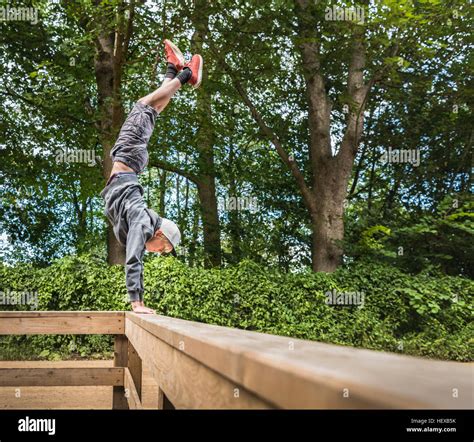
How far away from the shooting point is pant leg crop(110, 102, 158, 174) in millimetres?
4625

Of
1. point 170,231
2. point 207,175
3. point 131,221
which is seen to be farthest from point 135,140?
point 207,175

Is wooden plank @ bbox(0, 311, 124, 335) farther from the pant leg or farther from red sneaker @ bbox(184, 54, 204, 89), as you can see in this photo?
red sneaker @ bbox(184, 54, 204, 89)

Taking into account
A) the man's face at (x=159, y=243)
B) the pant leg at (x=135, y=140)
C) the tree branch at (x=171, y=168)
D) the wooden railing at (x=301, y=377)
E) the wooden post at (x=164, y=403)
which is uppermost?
the tree branch at (x=171, y=168)

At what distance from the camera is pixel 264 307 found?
35.8ft

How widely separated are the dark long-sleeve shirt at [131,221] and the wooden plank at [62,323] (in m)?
0.43

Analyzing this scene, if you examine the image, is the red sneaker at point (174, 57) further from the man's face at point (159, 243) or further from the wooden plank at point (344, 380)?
the wooden plank at point (344, 380)

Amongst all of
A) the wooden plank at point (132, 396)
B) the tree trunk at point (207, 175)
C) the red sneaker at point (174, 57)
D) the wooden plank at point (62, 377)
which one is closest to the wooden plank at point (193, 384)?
the wooden plank at point (132, 396)

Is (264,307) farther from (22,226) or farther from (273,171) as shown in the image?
(22,226)

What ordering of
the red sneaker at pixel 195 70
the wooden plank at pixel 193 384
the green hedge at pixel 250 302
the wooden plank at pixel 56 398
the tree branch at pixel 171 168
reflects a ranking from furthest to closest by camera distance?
the tree branch at pixel 171 168 < the green hedge at pixel 250 302 < the wooden plank at pixel 56 398 < the red sneaker at pixel 195 70 < the wooden plank at pixel 193 384

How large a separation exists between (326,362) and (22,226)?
1826 centimetres

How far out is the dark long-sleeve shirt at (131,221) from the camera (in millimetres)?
4285

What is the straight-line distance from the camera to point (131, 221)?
4.37m
